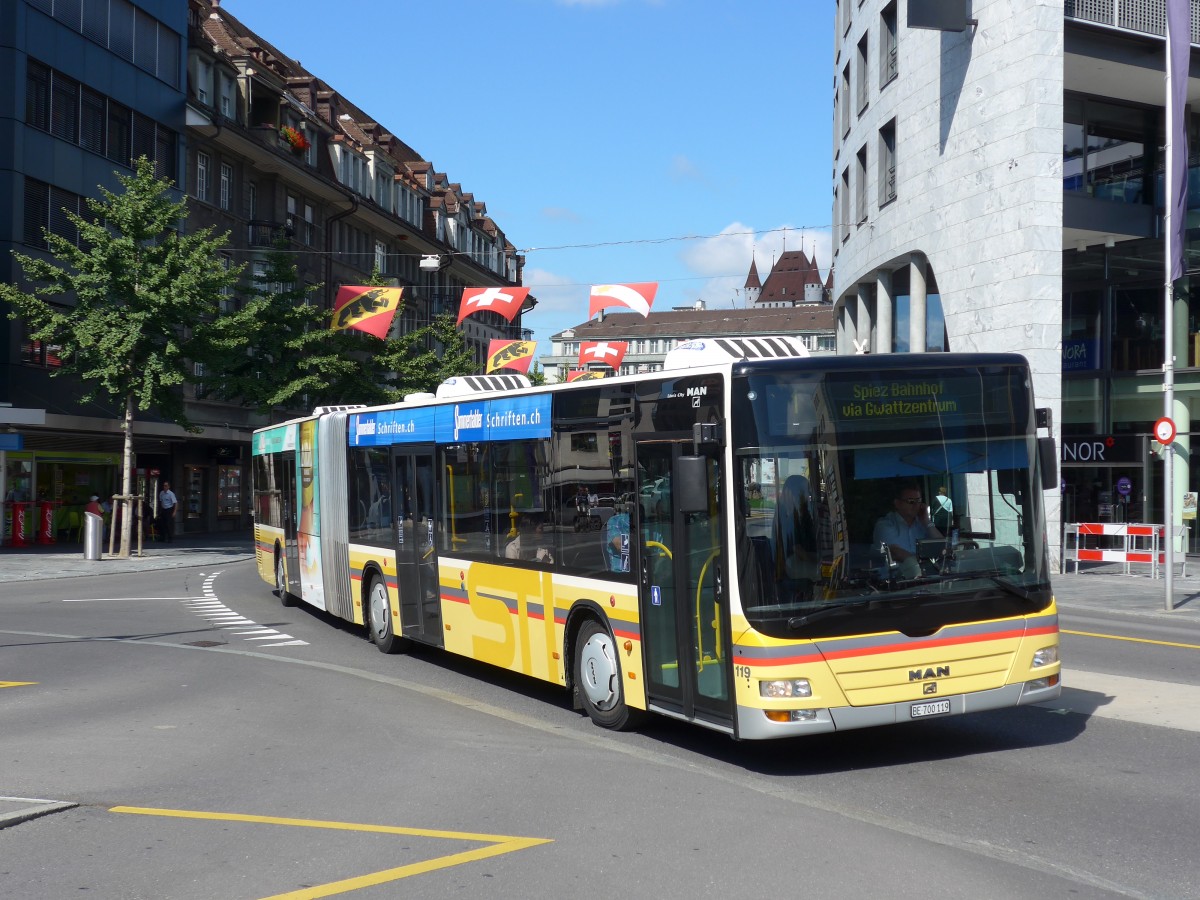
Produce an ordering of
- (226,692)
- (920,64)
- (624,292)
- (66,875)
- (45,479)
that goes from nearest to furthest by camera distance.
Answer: (66,875), (226,692), (624,292), (920,64), (45,479)

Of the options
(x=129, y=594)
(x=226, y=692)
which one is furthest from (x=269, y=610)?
(x=226, y=692)

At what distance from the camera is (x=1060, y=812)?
698 centimetres

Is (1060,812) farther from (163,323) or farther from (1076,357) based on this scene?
(163,323)

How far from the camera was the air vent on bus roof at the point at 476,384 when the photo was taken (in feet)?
42.8

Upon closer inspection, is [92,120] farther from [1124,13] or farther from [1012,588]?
[1012,588]

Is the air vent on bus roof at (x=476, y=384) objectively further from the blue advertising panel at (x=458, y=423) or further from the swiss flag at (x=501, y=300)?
the swiss flag at (x=501, y=300)

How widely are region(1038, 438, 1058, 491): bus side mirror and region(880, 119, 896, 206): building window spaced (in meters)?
24.9

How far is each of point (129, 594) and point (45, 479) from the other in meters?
18.1

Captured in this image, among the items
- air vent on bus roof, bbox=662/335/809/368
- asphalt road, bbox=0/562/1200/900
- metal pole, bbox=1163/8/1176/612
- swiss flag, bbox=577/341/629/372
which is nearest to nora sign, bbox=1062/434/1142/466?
metal pole, bbox=1163/8/1176/612

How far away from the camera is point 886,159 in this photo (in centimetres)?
3312

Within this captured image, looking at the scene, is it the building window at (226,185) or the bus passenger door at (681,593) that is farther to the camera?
the building window at (226,185)

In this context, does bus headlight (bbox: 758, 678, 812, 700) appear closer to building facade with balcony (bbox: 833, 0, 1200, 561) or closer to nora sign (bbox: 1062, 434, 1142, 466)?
building facade with balcony (bbox: 833, 0, 1200, 561)

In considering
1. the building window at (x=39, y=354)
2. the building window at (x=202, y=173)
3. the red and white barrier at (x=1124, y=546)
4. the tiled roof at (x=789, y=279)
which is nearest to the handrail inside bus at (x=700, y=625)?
the red and white barrier at (x=1124, y=546)

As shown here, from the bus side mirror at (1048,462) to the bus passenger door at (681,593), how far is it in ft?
7.40
